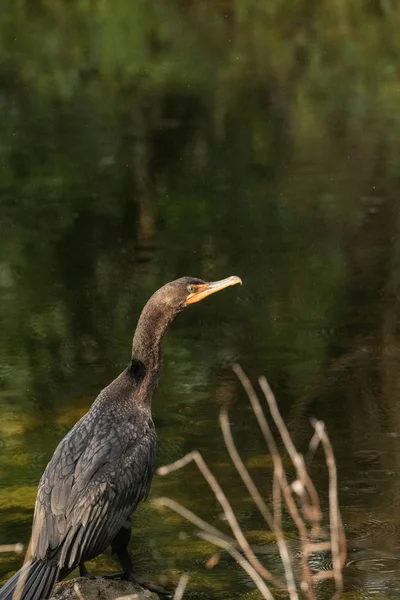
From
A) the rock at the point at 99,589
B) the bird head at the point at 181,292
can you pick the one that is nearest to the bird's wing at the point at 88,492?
the rock at the point at 99,589

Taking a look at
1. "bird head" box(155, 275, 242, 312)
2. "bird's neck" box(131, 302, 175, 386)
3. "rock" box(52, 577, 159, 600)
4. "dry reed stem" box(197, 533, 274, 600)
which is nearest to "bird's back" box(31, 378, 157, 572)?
"rock" box(52, 577, 159, 600)

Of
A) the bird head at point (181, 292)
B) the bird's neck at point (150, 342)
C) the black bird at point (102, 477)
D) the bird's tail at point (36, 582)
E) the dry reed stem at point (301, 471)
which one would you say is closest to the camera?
the dry reed stem at point (301, 471)

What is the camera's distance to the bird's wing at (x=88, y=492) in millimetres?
5438

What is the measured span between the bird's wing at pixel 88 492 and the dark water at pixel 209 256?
0.79 meters

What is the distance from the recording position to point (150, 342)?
643cm

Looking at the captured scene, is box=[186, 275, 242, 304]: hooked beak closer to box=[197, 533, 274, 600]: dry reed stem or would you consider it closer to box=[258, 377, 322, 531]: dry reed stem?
box=[258, 377, 322, 531]: dry reed stem

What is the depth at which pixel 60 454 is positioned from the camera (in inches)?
225

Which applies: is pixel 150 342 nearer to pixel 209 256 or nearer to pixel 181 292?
pixel 181 292

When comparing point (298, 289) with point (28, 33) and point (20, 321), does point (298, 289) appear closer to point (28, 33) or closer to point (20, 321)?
point (20, 321)

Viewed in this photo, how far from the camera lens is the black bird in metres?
5.39

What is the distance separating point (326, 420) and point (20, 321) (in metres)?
3.33

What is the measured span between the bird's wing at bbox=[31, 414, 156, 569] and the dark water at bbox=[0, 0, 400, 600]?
0.79 metres

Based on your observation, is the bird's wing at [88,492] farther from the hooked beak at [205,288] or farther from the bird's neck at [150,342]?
the hooked beak at [205,288]

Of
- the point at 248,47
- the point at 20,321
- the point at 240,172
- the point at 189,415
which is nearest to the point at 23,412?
the point at 189,415
